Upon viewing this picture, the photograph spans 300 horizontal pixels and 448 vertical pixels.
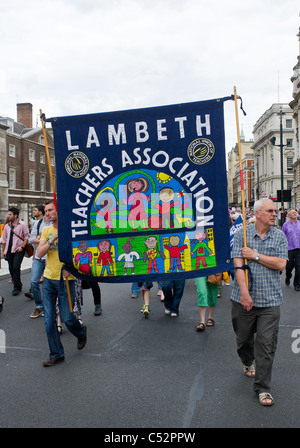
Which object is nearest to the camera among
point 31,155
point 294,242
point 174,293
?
point 174,293

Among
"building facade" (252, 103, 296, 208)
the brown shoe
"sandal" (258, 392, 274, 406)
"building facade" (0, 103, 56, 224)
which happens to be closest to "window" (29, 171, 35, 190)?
"building facade" (0, 103, 56, 224)

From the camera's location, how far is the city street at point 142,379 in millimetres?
3559

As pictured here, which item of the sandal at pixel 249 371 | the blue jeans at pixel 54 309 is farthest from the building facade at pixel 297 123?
the blue jeans at pixel 54 309

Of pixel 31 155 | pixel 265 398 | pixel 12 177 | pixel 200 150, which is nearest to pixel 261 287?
pixel 265 398

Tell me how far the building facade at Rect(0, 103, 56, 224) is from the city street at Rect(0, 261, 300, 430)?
39726 millimetres

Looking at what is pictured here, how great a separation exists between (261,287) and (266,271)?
159mm

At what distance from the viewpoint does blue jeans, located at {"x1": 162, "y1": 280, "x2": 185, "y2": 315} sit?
705cm

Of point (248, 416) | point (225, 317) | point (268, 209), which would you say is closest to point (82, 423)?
point (248, 416)

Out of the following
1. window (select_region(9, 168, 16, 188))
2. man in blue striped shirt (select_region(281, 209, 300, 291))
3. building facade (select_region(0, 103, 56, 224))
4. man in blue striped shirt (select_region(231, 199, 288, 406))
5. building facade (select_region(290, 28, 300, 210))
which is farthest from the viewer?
building facade (select_region(290, 28, 300, 210))

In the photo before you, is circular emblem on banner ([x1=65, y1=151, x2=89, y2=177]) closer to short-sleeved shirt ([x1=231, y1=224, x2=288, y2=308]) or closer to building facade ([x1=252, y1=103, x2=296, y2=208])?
short-sleeved shirt ([x1=231, y1=224, x2=288, y2=308])

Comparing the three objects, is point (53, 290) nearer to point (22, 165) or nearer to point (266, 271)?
point (266, 271)

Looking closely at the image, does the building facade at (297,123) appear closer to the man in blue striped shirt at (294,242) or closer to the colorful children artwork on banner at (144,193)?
the man in blue striped shirt at (294,242)

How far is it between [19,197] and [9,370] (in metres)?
47.8

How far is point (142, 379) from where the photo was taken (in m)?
4.45
